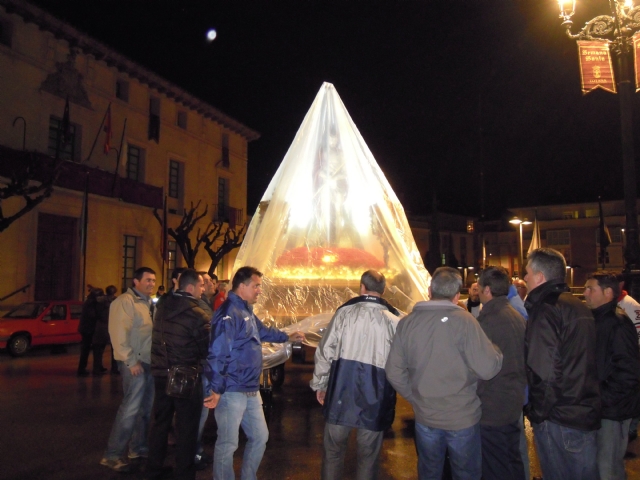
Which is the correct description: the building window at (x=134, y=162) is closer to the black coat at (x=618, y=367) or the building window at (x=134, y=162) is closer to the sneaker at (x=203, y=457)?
the sneaker at (x=203, y=457)

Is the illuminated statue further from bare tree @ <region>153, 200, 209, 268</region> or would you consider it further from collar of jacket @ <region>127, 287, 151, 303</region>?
bare tree @ <region>153, 200, 209, 268</region>

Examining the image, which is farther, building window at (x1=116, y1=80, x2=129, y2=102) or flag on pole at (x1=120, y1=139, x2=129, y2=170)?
building window at (x1=116, y1=80, x2=129, y2=102)

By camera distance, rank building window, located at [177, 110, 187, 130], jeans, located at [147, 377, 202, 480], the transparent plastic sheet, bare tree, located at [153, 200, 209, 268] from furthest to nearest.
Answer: building window, located at [177, 110, 187, 130] < bare tree, located at [153, 200, 209, 268] < the transparent plastic sheet < jeans, located at [147, 377, 202, 480]

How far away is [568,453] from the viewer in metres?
3.15

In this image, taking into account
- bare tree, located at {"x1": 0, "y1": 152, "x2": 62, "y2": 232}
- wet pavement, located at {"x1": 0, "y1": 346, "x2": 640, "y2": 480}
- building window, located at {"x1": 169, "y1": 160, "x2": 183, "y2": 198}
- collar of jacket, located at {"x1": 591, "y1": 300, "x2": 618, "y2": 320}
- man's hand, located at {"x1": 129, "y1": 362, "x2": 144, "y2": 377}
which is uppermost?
building window, located at {"x1": 169, "y1": 160, "x2": 183, "y2": 198}

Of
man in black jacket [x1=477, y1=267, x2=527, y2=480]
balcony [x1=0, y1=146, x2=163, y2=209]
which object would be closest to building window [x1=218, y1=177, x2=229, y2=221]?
balcony [x1=0, y1=146, x2=163, y2=209]

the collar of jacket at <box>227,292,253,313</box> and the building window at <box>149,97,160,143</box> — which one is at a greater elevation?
the building window at <box>149,97,160,143</box>

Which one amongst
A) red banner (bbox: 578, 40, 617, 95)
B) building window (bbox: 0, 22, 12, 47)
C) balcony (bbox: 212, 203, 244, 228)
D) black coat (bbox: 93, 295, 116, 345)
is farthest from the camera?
balcony (bbox: 212, 203, 244, 228)

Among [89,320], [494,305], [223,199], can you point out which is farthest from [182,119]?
[494,305]

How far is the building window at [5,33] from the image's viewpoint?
16919 millimetres

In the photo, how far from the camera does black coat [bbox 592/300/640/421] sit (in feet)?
12.0

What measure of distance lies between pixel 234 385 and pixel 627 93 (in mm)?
8580

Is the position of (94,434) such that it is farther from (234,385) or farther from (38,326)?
(38,326)

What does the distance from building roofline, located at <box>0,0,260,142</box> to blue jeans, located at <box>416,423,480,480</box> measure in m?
19.5
